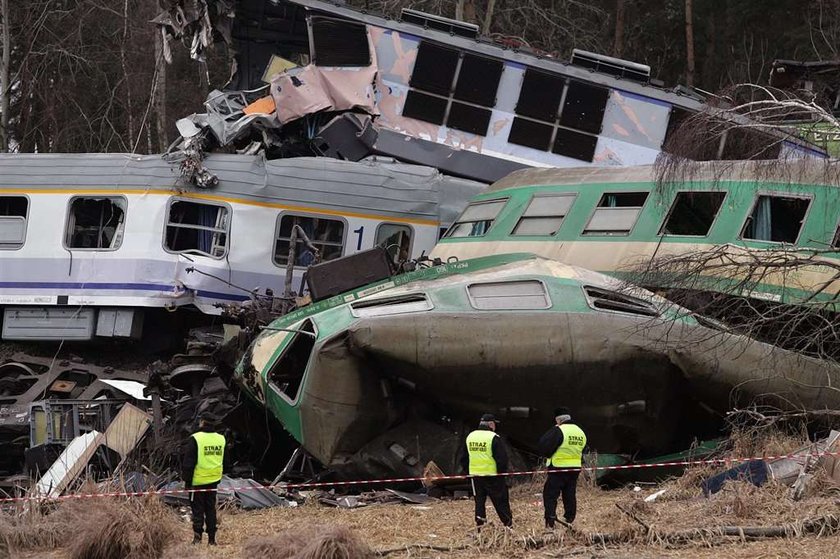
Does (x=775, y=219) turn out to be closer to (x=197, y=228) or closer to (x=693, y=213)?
(x=693, y=213)

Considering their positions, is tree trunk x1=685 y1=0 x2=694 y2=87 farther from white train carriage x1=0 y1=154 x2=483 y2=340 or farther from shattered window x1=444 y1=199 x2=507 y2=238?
shattered window x1=444 y1=199 x2=507 y2=238

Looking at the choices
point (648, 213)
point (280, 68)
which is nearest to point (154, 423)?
point (648, 213)

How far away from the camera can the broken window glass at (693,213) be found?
50.5 ft

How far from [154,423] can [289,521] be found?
4165 mm

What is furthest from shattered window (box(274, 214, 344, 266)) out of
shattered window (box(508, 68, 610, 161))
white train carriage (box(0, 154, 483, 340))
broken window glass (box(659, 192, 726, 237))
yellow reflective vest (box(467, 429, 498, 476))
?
yellow reflective vest (box(467, 429, 498, 476))

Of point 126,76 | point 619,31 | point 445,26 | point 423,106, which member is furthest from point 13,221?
point 619,31

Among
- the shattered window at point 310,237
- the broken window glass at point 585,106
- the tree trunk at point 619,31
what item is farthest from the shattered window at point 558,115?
the tree trunk at point 619,31

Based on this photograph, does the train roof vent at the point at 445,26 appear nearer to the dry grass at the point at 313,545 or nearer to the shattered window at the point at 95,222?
the shattered window at the point at 95,222

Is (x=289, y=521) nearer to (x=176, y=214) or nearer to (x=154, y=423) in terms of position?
(x=154, y=423)

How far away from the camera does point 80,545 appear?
32.2 feet

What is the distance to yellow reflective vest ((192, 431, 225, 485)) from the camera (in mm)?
10688

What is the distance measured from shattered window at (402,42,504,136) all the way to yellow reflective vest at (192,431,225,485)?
12147 millimetres

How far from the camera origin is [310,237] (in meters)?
19.6

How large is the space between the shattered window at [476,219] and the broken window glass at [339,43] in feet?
15.0
